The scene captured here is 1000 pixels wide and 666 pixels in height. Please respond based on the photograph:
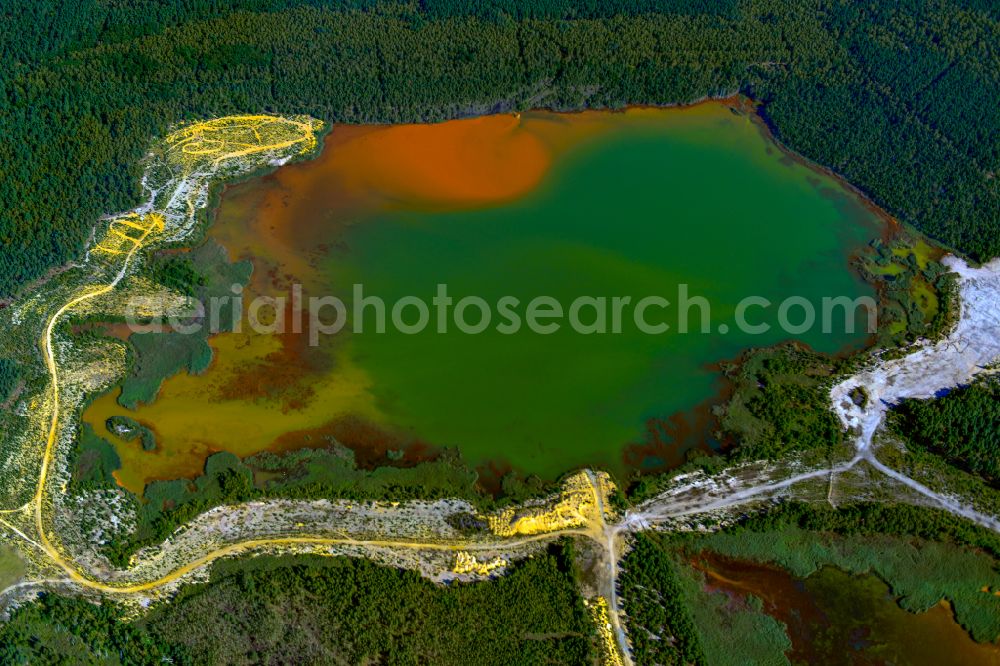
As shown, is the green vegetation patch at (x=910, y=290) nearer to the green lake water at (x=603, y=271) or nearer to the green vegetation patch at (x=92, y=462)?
the green lake water at (x=603, y=271)

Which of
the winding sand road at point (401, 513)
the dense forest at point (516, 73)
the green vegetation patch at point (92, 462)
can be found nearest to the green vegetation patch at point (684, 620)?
the winding sand road at point (401, 513)

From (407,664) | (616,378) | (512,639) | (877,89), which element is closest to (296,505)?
(407,664)

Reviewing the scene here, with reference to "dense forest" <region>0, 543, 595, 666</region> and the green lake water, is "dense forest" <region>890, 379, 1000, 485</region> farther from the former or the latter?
"dense forest" <region>0, 543, 595, 666</region>

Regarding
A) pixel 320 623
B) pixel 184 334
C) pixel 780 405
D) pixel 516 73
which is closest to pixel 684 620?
pixel 780 405

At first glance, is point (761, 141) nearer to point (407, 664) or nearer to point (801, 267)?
point (801, 267)

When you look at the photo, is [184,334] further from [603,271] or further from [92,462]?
[603,271]

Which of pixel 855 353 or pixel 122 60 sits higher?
pixel 122 60
